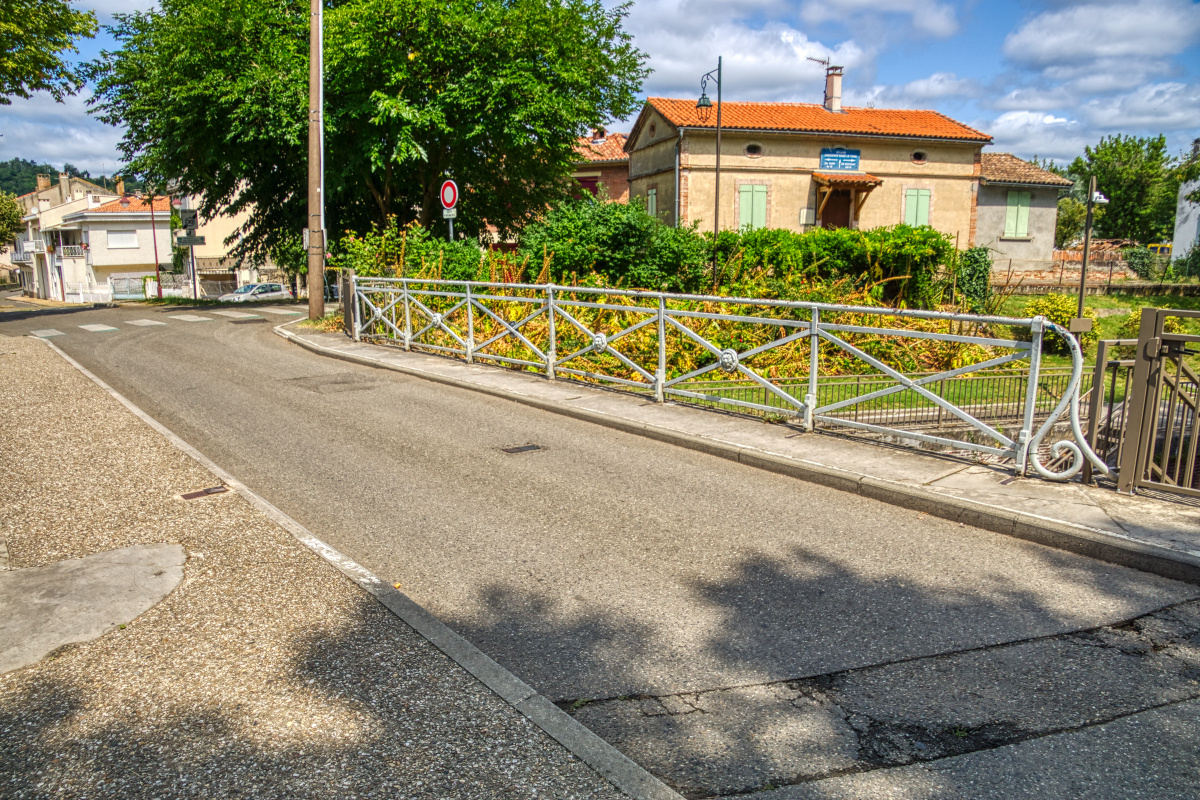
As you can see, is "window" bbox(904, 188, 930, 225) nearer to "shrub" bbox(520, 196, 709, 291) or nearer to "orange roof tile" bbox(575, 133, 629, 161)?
"orange roof tile" bbox(575, 133, 629, 161)

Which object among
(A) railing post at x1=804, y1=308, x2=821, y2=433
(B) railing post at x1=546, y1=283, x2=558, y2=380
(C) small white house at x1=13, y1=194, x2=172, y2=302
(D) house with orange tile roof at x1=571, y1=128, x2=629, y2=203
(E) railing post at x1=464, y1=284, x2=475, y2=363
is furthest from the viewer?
(C) small white house at x1=13, y1=194, x2=172, y2=302

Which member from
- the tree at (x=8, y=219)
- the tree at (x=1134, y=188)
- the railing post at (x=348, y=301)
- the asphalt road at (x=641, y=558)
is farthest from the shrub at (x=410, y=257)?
the tree at (x=8, y=219)

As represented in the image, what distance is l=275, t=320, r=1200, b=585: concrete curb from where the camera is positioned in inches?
193

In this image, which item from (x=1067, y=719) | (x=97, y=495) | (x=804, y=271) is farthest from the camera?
(x=804, y=271)

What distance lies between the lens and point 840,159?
32.0m

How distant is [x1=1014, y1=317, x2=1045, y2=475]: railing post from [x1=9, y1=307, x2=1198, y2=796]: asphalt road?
1220 millimetres

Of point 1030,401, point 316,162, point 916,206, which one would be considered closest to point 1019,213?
point 916,206

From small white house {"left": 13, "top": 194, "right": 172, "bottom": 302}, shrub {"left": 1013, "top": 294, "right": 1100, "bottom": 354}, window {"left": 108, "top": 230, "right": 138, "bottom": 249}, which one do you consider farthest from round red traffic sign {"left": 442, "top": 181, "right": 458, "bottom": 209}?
window {"left": 108, "top": 230, "right": 138, "bottom": 249}

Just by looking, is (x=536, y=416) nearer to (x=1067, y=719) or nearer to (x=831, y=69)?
(x=1067, y=719)

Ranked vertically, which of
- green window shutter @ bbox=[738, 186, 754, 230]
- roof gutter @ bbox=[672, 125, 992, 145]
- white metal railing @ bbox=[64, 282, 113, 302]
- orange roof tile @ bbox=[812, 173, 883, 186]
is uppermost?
roof gutter @ bbox=[672, 125, 992, 145]

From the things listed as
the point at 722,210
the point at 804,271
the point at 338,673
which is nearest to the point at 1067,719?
the point at 338,673

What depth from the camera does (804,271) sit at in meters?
19.6

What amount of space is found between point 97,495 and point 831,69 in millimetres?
34172

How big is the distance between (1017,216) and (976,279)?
1476 centimetres
